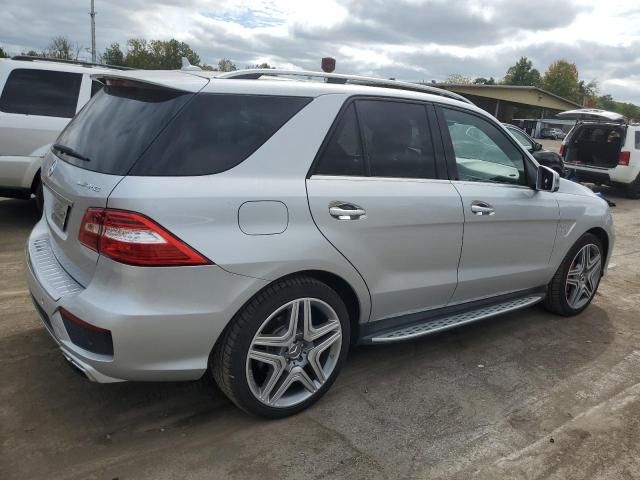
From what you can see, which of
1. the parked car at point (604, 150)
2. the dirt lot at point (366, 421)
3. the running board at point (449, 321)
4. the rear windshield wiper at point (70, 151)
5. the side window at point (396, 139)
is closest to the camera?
the dirt lot at point (366, 421)

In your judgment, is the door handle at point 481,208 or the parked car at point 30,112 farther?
the parked car at point 30,112

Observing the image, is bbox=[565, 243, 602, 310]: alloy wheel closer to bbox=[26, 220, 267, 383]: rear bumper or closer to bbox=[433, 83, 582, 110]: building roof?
bbox=[26, 220, 267, 383]: rear bumper

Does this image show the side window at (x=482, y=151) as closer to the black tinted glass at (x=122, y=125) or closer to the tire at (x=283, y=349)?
the tire at (x=283, y=349)

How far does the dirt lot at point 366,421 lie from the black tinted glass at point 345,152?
4.31 feet

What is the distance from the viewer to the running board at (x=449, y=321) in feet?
10.9

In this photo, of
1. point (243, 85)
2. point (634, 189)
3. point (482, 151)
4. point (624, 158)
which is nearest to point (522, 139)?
point (624, 158)

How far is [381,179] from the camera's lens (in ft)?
10.3

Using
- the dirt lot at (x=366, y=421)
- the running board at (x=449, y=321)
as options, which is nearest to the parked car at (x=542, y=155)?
the running board at (x=449, y=321)

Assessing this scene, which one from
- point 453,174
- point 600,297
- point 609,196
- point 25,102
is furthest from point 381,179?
point 609,196

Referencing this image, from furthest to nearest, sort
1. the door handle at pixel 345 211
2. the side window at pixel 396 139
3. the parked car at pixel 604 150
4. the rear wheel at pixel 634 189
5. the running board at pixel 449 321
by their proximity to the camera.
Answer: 1. the rear wheel at pixel 634 189
2. the parked car at pixel 604 150
3. the running board at pixel 449 321
4. the side window at pixel 396 139
5. the door handle at pixel 345 211

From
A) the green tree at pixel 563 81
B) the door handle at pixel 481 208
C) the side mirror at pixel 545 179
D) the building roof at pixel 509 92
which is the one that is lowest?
the door handle at pixel 481 208

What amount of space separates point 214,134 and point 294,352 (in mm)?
1176

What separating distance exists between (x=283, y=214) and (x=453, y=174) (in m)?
1.37

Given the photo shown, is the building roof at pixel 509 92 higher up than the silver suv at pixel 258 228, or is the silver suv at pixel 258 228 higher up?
the building roof at pixel 509 92
